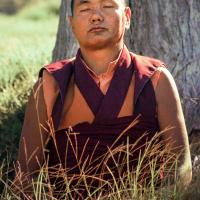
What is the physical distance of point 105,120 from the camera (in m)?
4.41

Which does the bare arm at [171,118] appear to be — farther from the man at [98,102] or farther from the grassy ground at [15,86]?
the grassy ground at [15,86]

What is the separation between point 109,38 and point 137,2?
1.64 meters

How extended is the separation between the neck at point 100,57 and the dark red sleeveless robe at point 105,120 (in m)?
0.06

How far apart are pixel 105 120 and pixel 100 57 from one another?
350 millimetres

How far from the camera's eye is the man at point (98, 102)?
441 cm

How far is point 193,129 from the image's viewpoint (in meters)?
5.61

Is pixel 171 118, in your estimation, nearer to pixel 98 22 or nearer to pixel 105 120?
pixel 105 120

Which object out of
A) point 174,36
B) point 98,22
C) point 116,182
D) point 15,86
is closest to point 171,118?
point 116,182

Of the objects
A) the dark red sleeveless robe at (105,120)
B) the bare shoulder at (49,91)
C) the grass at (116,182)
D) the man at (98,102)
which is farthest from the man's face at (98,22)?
the grass at (116,182)

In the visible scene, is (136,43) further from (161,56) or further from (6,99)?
(6,99)

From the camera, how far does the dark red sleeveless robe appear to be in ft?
14.4

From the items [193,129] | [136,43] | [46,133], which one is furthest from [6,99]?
[46,133]

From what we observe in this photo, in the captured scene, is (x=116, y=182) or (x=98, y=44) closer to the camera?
(x=116, y=182)

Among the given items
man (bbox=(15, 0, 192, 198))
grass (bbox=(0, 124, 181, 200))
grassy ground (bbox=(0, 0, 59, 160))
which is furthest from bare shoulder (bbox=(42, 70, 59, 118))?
grassy ground (bbox=(0, 0, 59, 160))
